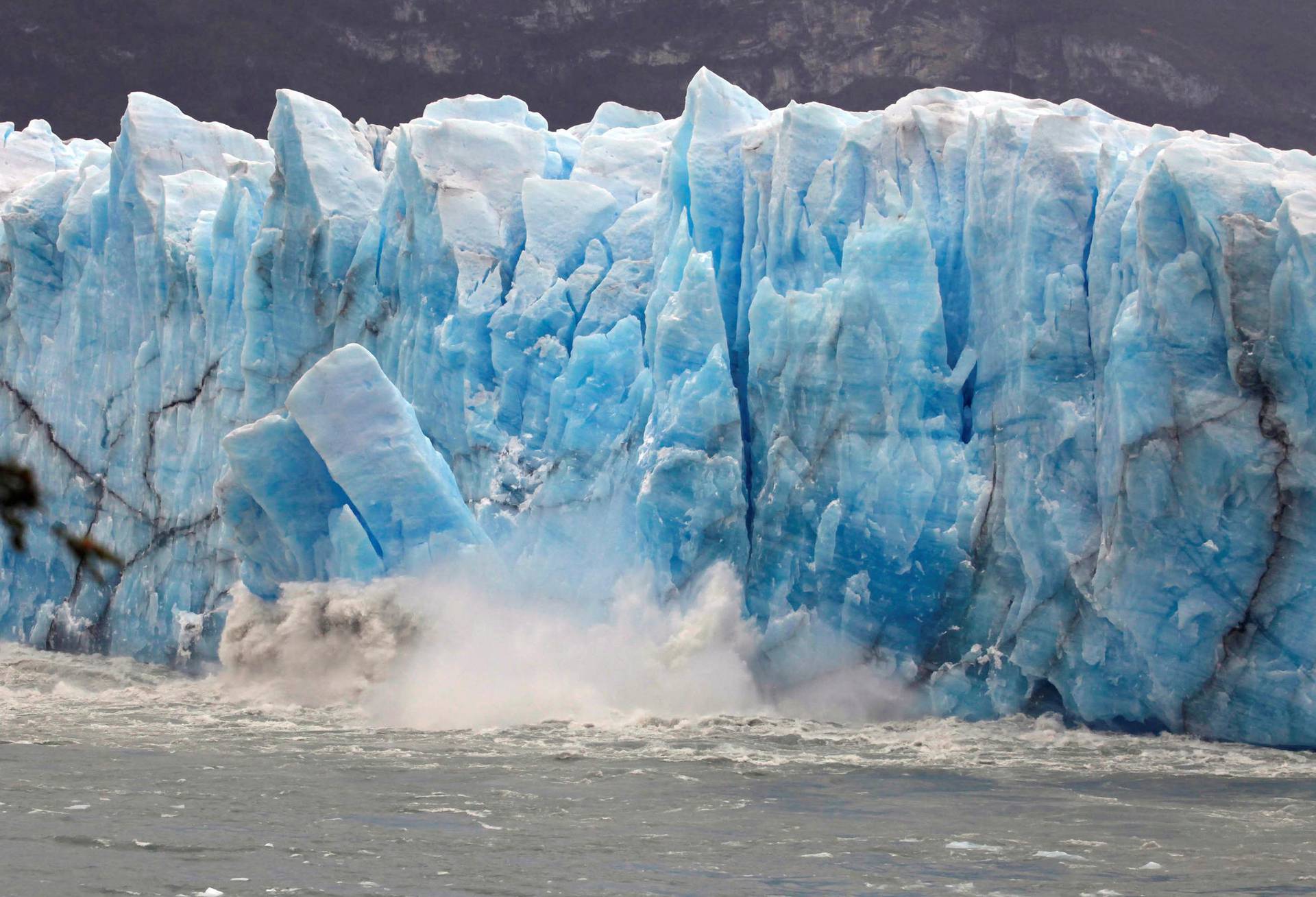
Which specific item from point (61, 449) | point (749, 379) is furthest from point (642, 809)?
point (61, 449)

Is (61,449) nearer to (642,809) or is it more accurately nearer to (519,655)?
(519,655)

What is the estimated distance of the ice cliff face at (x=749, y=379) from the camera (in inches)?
342

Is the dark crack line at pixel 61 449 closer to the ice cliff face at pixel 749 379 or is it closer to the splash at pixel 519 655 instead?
the ice cliff face at pixel 749 379

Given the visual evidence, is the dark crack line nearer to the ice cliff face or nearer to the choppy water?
the ice cliff face

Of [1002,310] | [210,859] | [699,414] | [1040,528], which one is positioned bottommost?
[210,859]

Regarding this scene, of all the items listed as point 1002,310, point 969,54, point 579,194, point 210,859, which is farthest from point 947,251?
point 969,54

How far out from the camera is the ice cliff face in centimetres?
870

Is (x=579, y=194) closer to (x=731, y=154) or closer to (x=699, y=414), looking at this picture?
(x=731, y=154)

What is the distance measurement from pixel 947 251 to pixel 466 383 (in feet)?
11.4

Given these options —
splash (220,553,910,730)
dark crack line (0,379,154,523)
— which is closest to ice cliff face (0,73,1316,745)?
dark crack line (0,379,154,523)

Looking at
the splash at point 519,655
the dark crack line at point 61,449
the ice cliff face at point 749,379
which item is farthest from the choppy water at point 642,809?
the dark crack line at point 61,449

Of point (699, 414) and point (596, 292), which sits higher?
point (596, 292)

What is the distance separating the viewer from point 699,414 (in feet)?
33.1

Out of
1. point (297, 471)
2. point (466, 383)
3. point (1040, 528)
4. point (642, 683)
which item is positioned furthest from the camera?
point (466, 383)
